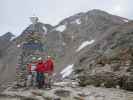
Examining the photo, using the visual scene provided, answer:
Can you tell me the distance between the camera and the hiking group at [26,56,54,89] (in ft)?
76.6

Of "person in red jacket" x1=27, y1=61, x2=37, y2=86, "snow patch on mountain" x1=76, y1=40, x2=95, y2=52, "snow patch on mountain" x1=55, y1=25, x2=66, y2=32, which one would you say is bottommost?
"person in red jacket" x1=27, y1=61, x2=37, y2=86

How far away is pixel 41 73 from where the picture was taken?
23672 millimetres

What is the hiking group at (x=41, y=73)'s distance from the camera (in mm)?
23359

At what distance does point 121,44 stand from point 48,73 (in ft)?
50.7

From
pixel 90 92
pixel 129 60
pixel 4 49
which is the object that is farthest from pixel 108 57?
pixel 4 49

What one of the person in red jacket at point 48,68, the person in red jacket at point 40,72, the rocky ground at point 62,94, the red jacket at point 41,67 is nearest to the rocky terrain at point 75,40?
the rocky ground at point 62,94

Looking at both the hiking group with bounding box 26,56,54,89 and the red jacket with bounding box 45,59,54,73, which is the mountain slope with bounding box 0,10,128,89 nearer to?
the hiking group with bounding box 26,56,54,89

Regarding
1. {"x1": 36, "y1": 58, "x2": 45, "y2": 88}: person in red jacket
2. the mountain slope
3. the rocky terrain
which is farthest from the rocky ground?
the mountain slope

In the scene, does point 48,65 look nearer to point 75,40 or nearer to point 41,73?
point 41,73

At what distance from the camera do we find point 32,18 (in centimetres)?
4778

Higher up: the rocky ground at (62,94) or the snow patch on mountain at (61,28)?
the snow patch on mountain at (61,28)

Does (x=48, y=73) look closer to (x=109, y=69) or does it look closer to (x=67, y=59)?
(x=109, y=69)

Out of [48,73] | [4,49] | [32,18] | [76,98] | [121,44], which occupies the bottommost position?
[76,98]

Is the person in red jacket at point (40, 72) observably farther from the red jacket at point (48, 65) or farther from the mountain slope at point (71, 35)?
the mountain slope at point (71, 35)
